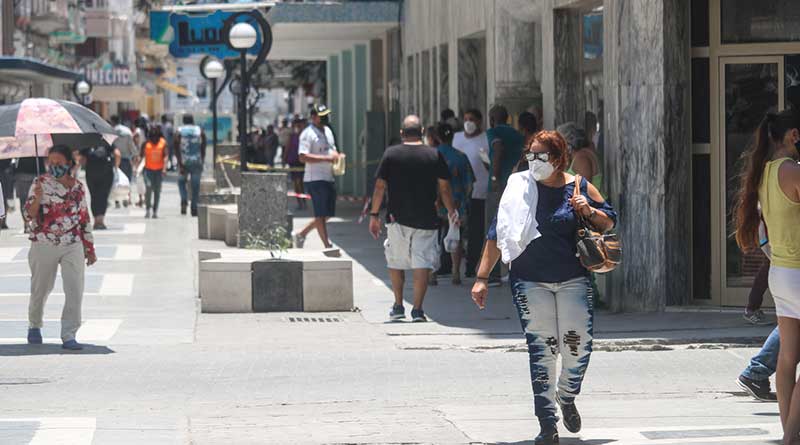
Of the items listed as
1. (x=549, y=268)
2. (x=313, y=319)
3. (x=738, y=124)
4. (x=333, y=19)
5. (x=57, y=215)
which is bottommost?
(x=313, y=319)

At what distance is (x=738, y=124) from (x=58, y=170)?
19.0ft

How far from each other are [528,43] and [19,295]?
21.2 feet

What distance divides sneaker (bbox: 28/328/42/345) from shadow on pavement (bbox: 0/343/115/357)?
6 cm

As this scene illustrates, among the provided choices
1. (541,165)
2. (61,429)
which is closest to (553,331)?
(541,165)

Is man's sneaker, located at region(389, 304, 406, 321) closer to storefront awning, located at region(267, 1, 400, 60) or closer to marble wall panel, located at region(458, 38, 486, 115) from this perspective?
marble wall panel, located at region(458, 38, 486, 115)

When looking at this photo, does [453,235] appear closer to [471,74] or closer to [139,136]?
[471,74]

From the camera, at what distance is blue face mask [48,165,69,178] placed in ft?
41.7

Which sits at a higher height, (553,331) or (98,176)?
(98,176)

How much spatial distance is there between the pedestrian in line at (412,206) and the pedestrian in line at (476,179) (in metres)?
3.16

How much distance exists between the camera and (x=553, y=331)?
8445mm

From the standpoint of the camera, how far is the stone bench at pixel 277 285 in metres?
15.0

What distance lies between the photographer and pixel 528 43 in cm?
1902

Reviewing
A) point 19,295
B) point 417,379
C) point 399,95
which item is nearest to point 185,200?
point 399,95

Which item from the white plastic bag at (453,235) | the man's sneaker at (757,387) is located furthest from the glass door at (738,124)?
the man's sneaker at (757,387)
